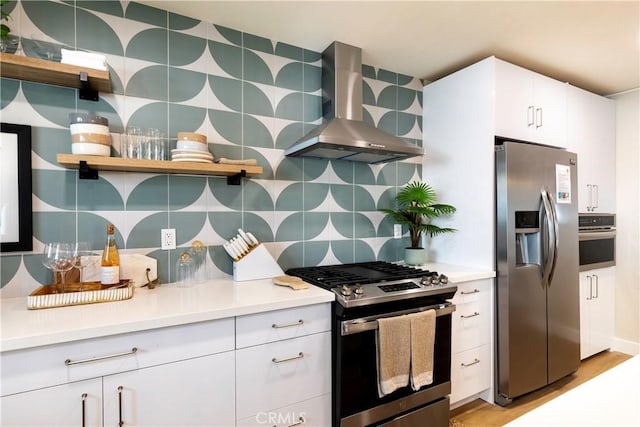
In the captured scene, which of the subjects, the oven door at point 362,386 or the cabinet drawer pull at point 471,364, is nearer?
the oven door at point 362,386

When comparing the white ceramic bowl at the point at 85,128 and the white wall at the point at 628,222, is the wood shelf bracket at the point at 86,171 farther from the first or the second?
the white wall at the point at 628,222

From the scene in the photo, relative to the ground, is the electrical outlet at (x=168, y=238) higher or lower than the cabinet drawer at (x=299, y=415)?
higher

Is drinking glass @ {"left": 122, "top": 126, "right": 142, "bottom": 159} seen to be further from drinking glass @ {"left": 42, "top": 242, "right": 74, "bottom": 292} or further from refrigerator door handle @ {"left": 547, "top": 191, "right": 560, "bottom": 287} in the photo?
refrigerator door handle @ {"left": 547, "top": 191, "right": 560, "bottom": 287}

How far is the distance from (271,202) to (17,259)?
125 cm

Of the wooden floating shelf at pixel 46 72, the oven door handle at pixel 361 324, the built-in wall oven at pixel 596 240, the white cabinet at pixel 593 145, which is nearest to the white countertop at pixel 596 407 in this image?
the oven door handle at pixel 361 324

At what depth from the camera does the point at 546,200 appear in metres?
2.30

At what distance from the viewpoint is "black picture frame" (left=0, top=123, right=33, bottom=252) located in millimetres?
1482

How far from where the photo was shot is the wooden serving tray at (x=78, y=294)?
1317 mm

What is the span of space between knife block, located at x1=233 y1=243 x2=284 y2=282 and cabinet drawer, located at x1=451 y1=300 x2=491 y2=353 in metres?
1.15

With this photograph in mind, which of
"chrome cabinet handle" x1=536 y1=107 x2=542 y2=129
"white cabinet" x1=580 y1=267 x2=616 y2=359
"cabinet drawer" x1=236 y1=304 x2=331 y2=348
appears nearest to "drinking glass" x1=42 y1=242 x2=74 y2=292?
"cabinet drawer" x1=236 y1=304 x2=331 y2=348

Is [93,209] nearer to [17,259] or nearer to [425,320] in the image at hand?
[17,259]

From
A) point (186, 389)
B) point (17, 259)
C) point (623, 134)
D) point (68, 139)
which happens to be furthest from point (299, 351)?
point (623, 134)

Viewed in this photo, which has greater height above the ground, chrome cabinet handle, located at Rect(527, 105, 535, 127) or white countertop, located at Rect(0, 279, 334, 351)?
chrome cabinet handle, located at Rect(527, 105, 535, 127)

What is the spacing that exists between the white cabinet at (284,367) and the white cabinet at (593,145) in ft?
8.51
